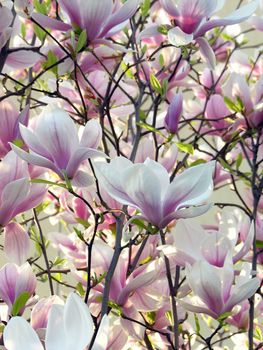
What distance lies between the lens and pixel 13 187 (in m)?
0.50

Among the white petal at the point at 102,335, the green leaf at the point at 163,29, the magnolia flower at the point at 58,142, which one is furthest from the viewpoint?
the green leaf at the point at 163,29

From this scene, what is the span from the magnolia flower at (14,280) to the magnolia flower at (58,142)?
9cm

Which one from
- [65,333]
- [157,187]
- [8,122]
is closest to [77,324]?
[65,333]

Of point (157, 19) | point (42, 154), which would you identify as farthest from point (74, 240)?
point (157, 19)

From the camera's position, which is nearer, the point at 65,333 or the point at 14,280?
the point at 65,333

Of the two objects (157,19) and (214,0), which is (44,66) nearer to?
(214,0)

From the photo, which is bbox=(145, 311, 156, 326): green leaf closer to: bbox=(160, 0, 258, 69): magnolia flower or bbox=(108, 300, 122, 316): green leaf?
bbox=(108, 300, 122, 316): green leaf

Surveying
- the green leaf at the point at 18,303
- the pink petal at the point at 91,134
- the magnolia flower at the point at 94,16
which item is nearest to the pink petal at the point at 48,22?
the magnolia flower at the point at 94,16

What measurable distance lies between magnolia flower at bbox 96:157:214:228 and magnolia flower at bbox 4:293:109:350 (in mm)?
95

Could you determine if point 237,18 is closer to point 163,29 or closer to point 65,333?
→ point 163,29

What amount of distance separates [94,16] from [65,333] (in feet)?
0.91

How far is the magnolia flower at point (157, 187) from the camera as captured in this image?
0.45 metres

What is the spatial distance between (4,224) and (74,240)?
0.22m

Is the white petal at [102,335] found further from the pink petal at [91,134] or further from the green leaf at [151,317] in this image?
the green leaf at [151,317]
